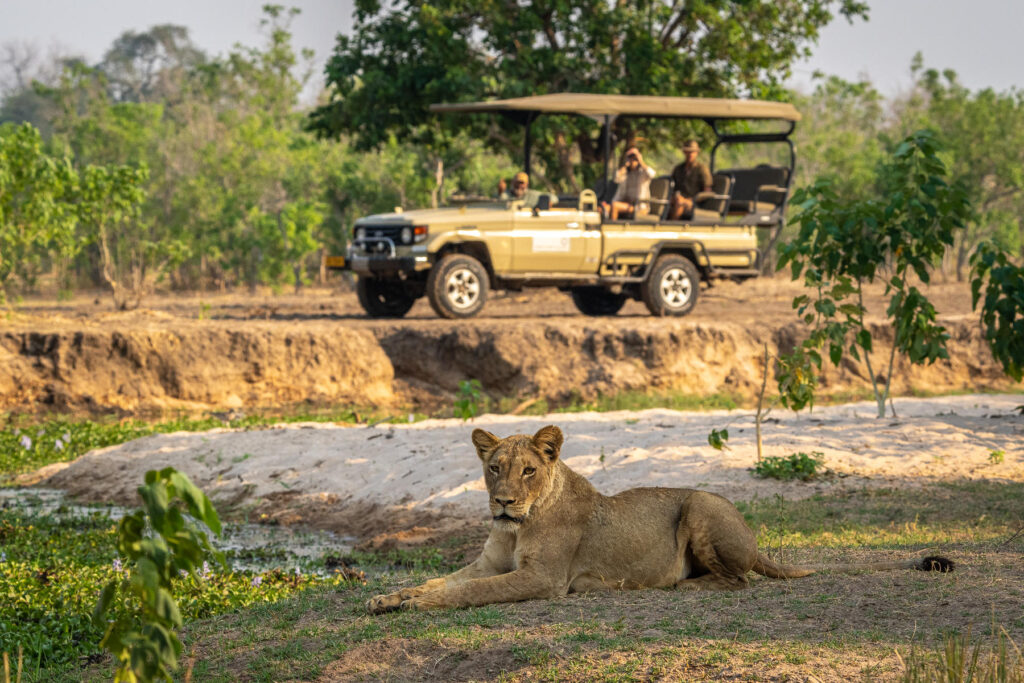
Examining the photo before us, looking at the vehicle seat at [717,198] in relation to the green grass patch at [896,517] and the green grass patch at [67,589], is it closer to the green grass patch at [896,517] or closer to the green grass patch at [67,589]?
the green grass patch at [896,517]

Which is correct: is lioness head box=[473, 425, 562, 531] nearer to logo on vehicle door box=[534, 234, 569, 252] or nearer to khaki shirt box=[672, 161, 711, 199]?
logo on vehicle door box=[534, 234, 569, 252]

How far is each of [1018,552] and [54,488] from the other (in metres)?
8.94

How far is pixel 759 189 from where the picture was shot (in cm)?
1839

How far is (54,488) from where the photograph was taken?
11.8m

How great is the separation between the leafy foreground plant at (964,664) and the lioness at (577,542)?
1.48m

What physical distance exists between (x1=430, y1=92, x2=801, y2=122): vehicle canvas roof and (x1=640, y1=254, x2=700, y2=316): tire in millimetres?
2176

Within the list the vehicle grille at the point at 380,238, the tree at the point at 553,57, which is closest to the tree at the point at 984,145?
the tree at the point at 553,57

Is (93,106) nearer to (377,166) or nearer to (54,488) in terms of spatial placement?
(377,166)

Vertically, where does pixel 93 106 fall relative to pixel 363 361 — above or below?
above

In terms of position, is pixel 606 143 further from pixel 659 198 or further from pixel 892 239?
pixel 892 239

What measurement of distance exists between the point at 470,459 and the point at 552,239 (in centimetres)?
711

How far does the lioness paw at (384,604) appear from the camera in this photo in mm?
5676

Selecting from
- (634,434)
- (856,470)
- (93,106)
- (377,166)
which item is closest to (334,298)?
(377,166)

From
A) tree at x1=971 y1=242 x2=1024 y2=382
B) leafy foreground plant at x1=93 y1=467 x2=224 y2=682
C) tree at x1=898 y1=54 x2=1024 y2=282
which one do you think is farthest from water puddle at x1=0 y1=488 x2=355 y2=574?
tree at x1=898 y1=54 x2=1024 y2=282
